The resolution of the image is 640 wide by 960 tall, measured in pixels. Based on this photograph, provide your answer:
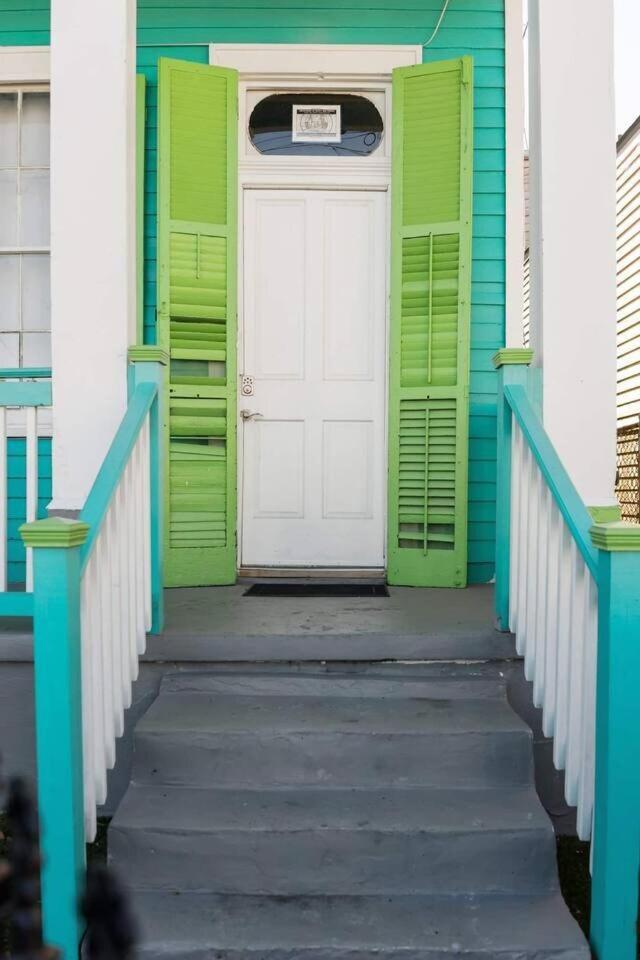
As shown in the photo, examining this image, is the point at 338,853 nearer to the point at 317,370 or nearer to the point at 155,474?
the point at 155,474

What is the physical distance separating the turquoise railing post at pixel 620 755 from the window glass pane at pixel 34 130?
3.89m

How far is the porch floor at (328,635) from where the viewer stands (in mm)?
2777

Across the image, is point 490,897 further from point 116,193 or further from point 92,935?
point 116,193

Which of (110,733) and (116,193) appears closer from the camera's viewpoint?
(110,733)

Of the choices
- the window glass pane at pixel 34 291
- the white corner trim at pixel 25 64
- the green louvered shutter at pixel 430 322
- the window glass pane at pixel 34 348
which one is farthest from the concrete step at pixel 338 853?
the white corner trim at pixel 25 64

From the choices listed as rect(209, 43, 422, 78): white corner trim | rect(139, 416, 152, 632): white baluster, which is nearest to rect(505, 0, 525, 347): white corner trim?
rect(209, 43, 422, 78): white corner trim

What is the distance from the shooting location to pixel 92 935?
21.5 inches

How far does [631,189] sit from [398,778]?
6.81 meters

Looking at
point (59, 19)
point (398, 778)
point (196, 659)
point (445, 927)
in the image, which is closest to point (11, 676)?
point (196, 659)

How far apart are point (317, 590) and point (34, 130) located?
3046 mm

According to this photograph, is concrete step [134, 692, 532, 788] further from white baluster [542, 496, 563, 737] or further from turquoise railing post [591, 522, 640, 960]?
turquoise railing post [591, 522, 640, 960]

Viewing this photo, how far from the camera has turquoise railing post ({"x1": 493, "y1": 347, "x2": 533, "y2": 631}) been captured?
109 inches

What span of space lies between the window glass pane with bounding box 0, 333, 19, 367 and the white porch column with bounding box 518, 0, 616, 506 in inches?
117

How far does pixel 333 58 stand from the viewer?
13.8 ft
